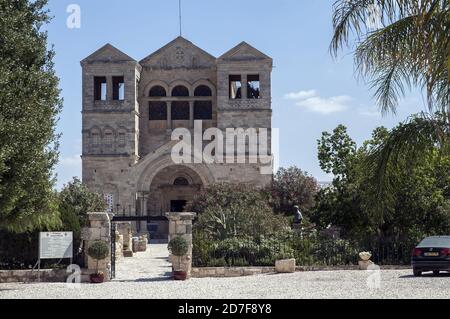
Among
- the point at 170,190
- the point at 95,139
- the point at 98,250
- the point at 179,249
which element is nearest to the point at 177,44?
the point at 95,139

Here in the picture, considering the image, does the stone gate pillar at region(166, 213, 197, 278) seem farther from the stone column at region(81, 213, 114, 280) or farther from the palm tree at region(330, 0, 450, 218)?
the palm tree at region(330, 0, 450, 218)

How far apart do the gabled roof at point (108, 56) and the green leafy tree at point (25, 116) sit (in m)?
29.1

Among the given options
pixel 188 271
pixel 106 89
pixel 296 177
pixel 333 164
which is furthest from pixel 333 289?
pixel 106 89

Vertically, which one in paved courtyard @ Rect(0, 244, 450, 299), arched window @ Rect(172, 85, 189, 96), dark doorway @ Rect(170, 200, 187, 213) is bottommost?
paved courtyard @ Rect(0, 244, 450, 299)

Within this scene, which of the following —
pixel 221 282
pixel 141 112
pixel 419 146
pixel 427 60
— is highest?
pixel 141 112

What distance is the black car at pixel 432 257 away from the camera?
60.5ft

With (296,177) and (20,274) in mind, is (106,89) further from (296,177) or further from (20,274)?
(20,274)

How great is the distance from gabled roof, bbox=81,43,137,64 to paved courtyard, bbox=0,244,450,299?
27303 millimetres

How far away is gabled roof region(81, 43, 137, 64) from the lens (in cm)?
4638

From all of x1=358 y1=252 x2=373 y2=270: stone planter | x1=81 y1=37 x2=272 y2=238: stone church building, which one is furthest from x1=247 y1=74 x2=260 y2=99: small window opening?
x1=358 y1=252 x2=373 y2=270: stone planter

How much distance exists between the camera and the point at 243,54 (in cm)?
4656

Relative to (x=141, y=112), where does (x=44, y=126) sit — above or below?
below

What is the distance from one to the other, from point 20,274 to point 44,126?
14.9ft
